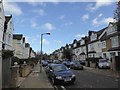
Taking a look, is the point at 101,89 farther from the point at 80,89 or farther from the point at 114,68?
the point at 114,68

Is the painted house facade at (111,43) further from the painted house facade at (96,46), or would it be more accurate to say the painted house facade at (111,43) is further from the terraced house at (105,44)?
the painted house facade at (96,46)

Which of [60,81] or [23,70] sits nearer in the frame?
[60,81]

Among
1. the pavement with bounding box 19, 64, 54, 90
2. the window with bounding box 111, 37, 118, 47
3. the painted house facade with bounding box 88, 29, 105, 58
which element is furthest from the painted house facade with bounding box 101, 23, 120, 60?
the pavement with bounding box 19, 64, 54, 90

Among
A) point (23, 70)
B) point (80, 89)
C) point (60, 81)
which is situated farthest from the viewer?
point (23, 70)

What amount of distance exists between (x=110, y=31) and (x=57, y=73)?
32601 millimetres

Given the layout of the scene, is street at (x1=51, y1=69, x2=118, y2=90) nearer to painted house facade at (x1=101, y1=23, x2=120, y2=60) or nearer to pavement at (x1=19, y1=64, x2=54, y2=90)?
pavement at (x1=19, y1=64, x2=54, y2=90)

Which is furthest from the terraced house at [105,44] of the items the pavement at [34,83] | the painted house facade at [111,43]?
the pavement at [34,83]

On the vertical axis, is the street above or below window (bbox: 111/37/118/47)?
below

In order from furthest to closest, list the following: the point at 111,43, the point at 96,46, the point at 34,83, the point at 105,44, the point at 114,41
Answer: the point at 96,46, the point at 105,44, the point at 111,43, the point at 114,41, the point at 34,83

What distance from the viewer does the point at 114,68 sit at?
35094 millimetres

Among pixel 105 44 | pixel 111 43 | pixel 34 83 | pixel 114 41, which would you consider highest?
pixel 114 41

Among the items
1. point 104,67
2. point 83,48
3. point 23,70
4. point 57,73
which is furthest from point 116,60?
point 83,48

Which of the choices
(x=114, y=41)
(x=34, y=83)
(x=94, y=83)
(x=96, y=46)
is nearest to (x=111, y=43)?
(x=114, y=41)

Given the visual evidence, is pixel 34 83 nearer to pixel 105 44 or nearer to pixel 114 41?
pixel 114 41
